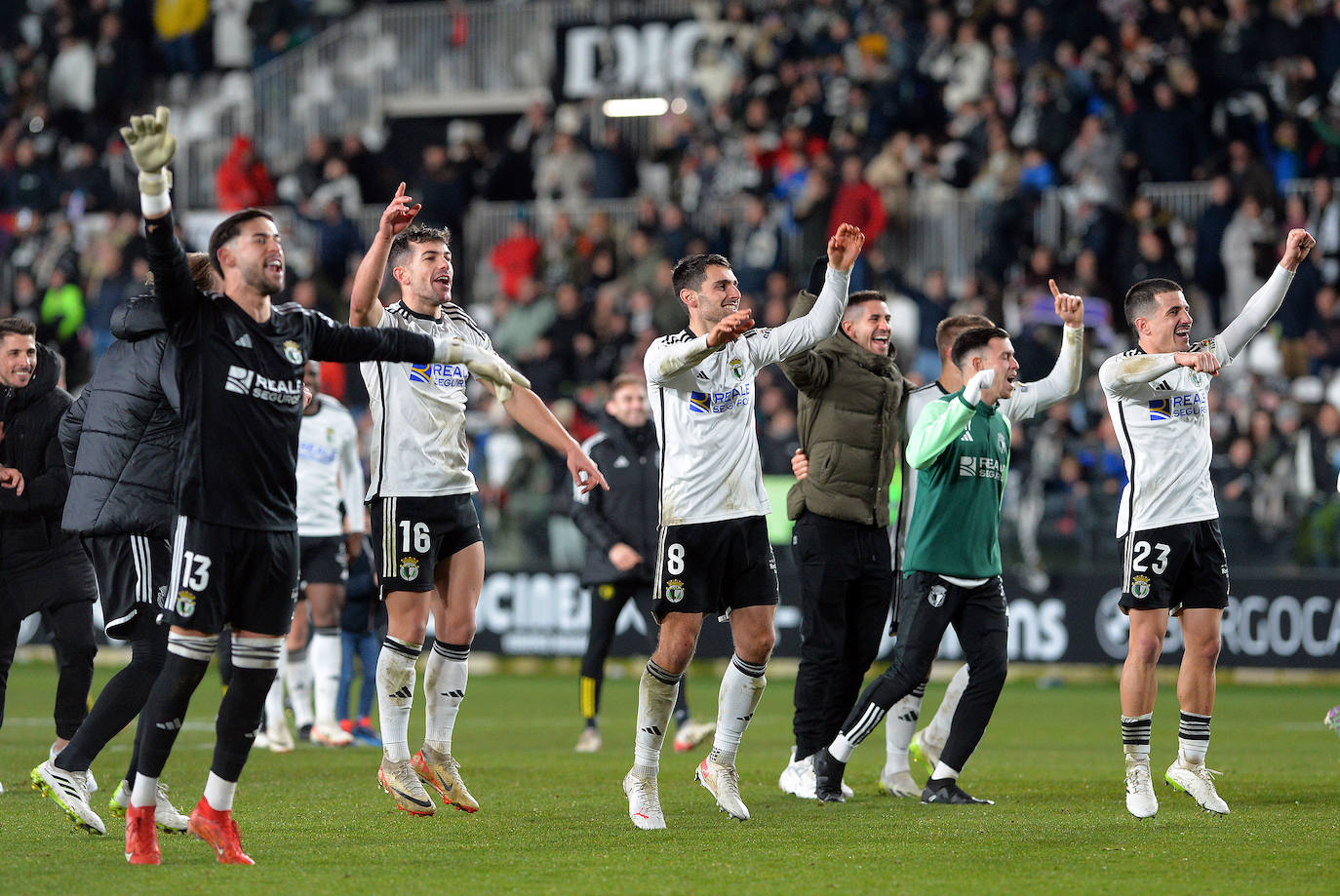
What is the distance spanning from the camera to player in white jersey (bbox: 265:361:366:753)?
12250 mm

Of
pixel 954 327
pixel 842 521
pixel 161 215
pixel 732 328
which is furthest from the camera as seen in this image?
pixel 954 327

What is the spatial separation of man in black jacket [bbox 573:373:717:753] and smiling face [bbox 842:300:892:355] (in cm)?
330

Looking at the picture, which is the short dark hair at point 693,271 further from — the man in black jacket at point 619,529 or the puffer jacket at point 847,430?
the man in black jacket at point 619,529

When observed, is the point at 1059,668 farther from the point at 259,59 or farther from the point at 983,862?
the point at 259,59

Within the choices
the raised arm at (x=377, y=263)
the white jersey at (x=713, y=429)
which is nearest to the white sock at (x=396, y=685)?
the white jersey at (x=713, y=429)

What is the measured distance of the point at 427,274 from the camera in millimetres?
8719

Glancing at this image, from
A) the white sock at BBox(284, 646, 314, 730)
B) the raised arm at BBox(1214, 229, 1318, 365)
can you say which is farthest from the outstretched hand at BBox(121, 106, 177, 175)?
the white sock at BBox(284, 646, 314, 730)

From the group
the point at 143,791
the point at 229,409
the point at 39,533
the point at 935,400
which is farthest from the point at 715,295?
the point at 39,533

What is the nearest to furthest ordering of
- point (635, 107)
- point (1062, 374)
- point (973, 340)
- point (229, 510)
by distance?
point (229, 510), point (1062, 374), point (973, 340), point (635, 107)

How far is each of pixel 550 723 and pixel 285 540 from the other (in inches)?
301

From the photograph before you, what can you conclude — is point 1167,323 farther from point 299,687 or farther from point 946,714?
point 299,687

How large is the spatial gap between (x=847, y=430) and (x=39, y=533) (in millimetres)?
4246

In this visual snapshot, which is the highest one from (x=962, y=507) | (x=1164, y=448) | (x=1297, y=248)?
(x=1297, y=248)

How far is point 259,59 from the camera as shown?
96.1 ft
